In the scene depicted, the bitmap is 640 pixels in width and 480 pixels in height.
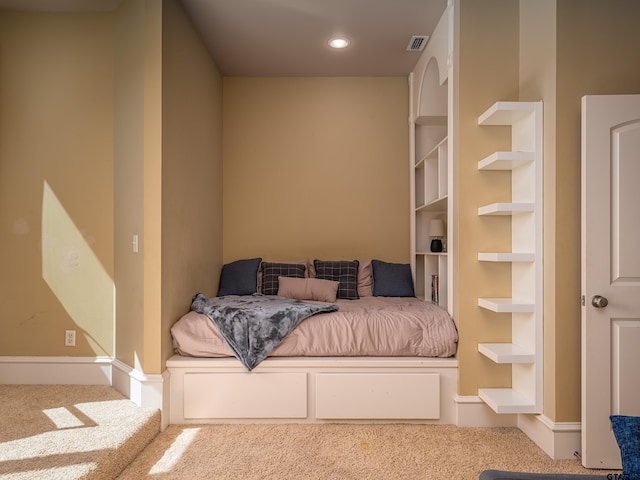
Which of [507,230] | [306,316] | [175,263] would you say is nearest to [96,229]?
[175,263]

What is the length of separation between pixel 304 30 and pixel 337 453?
9.38 ft

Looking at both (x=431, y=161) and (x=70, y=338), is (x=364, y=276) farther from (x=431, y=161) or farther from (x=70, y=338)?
(x=70, y=338)

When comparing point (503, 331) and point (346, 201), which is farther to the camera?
point (346, 201)

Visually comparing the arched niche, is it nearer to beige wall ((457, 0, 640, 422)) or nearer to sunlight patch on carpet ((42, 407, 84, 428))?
beige wall ((457, 0, 640, 422))

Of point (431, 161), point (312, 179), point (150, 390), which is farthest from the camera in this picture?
point (312, 179)

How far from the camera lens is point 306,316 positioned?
2.68 meters

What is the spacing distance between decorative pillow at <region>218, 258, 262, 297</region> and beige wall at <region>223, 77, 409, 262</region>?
0.97 ft

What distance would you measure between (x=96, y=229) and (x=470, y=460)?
278 centimetres

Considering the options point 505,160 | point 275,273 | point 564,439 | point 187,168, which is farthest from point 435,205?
point 187,168

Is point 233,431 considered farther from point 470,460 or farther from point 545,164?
point 545,164

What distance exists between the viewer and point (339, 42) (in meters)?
3.35

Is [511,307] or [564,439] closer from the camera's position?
[564,439]

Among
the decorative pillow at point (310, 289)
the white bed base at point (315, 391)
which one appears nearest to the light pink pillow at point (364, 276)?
the decorative pillow at point (310, 289)

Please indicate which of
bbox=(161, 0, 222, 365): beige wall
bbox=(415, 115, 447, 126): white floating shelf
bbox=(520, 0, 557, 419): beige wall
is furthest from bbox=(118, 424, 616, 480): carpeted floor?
bbox=(415, 115, 447, 126): white floating shelf
